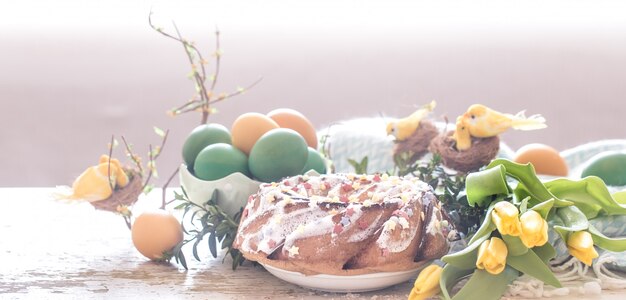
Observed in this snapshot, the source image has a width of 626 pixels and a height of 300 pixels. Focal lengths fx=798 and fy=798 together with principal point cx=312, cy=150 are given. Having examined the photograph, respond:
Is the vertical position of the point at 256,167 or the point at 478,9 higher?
the point at 478,9

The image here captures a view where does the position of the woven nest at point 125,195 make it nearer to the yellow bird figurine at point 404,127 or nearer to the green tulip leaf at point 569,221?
the yellow bird figurine at point 404,127

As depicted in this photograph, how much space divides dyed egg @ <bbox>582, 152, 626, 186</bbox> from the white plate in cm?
30

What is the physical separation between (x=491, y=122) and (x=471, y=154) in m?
0.05

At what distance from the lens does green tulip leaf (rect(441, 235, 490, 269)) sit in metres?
0.71

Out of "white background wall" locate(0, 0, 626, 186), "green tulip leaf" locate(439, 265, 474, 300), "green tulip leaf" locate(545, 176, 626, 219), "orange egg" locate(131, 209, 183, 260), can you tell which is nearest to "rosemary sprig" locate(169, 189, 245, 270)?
"orange egg" locate(131, 209, 183, 260)

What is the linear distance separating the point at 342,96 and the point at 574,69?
521 millimetres

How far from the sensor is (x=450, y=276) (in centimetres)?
73

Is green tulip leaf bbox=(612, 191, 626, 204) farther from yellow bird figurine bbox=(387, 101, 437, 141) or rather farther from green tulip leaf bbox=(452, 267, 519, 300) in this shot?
yellow bird figurine bbox=(387, 101, 437, 141)

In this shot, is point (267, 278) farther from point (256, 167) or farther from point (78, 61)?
point (78, 61)

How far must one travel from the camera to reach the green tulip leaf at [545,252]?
74cm

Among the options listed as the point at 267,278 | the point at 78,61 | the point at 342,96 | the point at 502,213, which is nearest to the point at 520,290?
the point at 502,213

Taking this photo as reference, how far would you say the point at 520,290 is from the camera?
0.75 metres

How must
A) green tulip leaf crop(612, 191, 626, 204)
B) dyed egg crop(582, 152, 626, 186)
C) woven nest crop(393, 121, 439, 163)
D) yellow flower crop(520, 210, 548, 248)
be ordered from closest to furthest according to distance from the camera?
yellow flower crop(520, 210, 548, 248) < green tulip leaf crop(612, 191, 626, 204) < dyed egg crop(582, 152, 626, 186) < woven nest crop(393, 121, 439, 163)

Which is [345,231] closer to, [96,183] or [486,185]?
[486,185]
